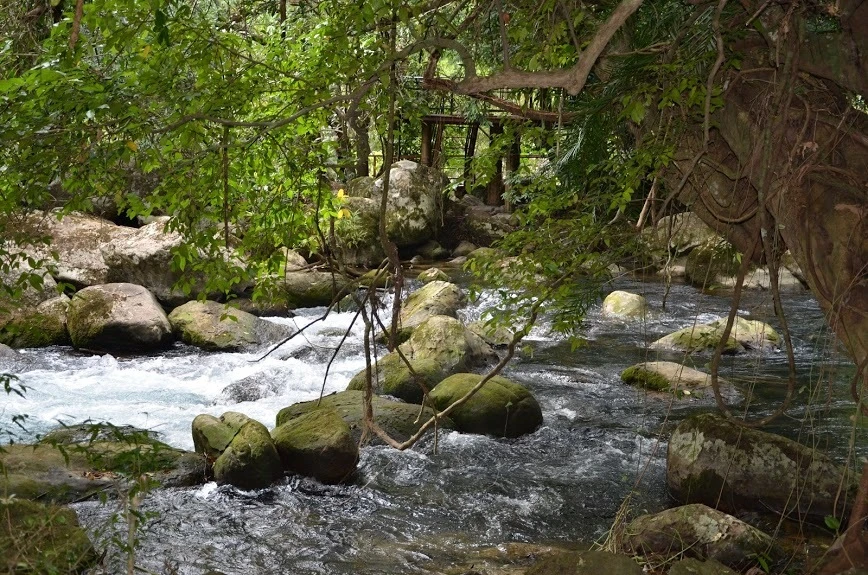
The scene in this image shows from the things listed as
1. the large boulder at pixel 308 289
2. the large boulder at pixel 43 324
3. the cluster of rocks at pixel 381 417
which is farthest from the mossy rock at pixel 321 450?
the large boulder at pixel 308 289

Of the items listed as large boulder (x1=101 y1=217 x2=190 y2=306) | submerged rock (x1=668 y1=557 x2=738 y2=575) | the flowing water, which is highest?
large boulder (x1=101 y1=217 x2=190 y2=306)

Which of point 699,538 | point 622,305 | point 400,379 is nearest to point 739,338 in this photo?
point 622,305

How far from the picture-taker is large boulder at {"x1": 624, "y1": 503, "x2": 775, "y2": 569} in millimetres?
4707

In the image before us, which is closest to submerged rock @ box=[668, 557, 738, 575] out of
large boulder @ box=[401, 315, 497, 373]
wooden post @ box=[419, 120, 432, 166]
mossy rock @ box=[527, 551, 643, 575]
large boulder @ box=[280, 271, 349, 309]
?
mossy rock @ box=[527, 551, 643, 575]

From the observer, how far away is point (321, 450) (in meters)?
6.16

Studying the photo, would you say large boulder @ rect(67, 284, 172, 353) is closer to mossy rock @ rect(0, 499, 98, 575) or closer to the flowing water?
the flowing water

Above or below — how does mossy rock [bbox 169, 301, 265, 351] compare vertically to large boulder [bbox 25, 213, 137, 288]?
below

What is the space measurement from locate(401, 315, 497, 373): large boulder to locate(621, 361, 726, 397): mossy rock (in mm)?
1582

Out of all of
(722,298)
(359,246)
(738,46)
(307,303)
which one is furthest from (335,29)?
(359,246)

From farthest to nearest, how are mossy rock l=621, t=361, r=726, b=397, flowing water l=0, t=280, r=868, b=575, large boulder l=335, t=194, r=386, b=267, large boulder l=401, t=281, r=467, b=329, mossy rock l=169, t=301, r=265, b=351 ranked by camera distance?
large boulder l=335, t=194, r=386, b=267 → large boulder l=401, t=281, r=467, b=329 → mossy rock l=169, t=301, r=265, b=351 → mossy rock l=621, t=361, r=726, b=397 → flowing water l=0, t=280, r=868, b=575

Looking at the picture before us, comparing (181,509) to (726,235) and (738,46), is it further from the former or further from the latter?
(738,46)

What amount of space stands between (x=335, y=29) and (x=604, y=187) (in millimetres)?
2127

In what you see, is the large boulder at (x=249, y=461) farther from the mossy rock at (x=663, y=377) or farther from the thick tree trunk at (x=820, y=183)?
the mossy rock at (x=663, y=377)

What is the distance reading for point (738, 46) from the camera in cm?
393
